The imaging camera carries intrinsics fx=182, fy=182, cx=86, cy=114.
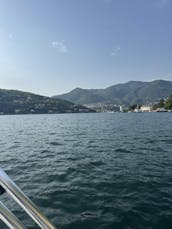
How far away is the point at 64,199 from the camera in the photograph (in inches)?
329

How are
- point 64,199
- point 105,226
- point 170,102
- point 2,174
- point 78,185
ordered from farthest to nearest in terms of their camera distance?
point 170,102, point 78,185, point 64,199, point 105,226, point 2,174

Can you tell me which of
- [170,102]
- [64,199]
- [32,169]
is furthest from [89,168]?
[170,102]

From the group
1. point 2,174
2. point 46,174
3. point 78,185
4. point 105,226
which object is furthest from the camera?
point 46,174

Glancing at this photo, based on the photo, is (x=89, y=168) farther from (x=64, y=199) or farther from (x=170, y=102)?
(x=170, y=102)

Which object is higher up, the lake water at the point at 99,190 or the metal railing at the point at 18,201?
the metal railing at the point at 18,201

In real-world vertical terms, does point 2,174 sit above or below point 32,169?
above

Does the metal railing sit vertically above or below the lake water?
above

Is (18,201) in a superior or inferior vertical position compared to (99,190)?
superior

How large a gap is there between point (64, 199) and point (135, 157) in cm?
936

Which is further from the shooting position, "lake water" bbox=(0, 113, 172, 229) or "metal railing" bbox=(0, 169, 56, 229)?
"lake water" bbox=(0, 113, 172, 229)

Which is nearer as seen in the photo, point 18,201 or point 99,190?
point 18,201

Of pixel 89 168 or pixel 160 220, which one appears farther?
pixel 89 168

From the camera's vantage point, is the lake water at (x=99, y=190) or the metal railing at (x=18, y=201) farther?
the lake water at (x=99, y=190)

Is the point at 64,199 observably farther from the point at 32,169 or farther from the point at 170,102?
the point at 170,102
